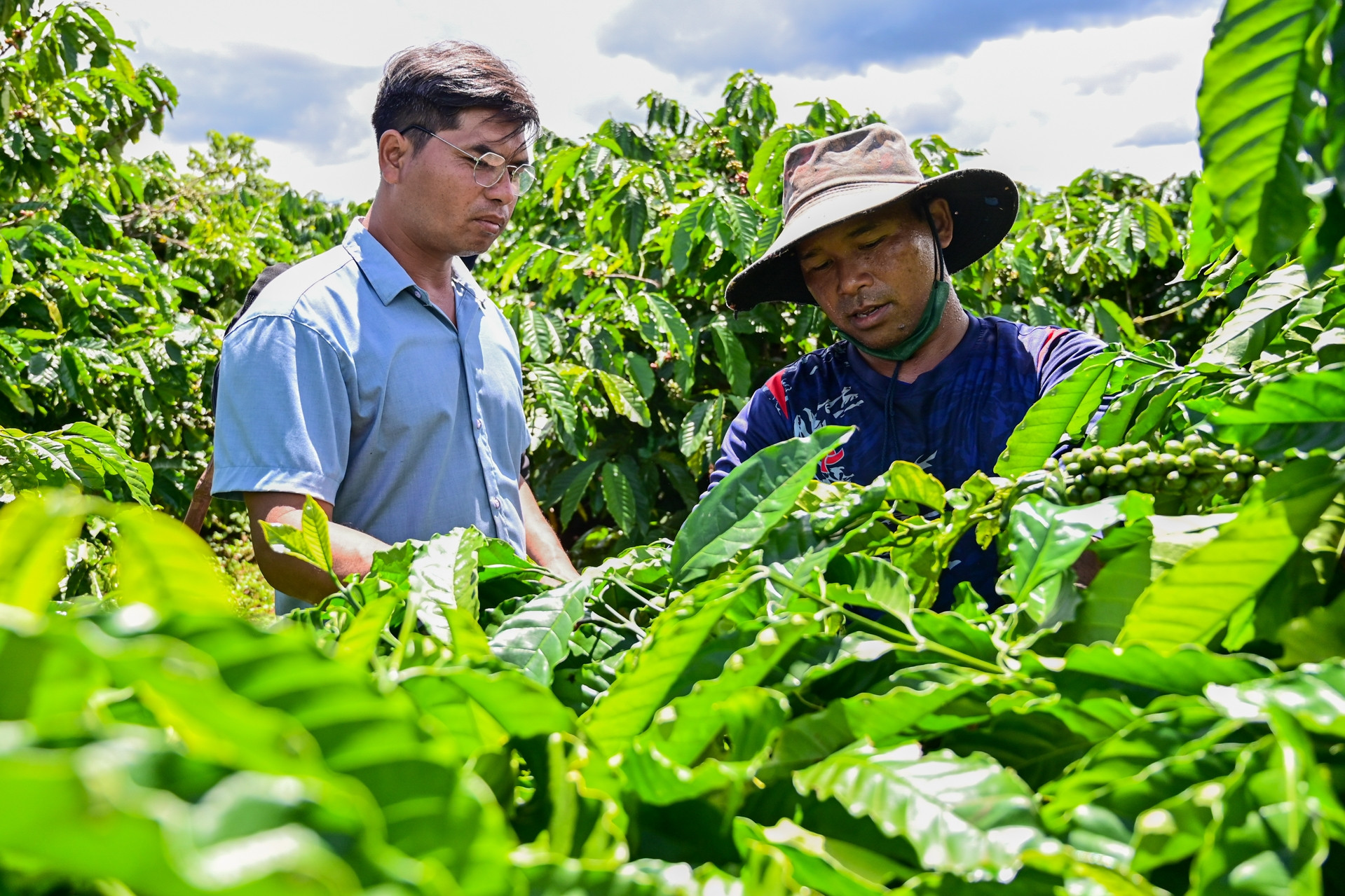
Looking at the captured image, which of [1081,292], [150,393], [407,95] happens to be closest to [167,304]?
[150,393]

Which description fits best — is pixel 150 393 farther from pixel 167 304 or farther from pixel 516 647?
pixel 516 647

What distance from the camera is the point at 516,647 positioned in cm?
56

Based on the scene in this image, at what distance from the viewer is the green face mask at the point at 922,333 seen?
1.72 metres

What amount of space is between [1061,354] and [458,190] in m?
1.10

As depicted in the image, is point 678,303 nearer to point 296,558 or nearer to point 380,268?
point 380,268

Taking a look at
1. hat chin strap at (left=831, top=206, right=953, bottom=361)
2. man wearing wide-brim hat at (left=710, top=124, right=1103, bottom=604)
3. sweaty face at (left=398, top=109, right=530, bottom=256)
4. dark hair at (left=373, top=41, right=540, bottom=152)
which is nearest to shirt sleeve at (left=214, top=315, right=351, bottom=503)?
sweaty face at (left=398, top=109, right=530, bottom=256)

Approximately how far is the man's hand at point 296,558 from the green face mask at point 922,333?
0.92 m

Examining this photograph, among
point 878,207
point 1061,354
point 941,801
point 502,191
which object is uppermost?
point 502,191

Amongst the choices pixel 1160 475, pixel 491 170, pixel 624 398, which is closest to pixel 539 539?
pixel 491 170

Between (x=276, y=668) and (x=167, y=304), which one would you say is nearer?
(x=276, y=668)

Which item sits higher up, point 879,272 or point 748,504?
point 879,272

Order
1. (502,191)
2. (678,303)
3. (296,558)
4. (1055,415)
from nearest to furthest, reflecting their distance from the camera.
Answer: (1055,415), (296,558), (502,191), (678,303)

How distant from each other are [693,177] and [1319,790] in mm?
3828

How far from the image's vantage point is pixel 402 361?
5.62ft
